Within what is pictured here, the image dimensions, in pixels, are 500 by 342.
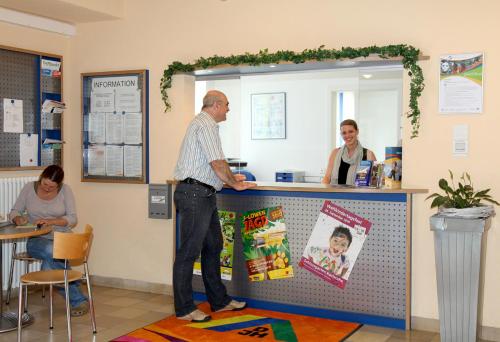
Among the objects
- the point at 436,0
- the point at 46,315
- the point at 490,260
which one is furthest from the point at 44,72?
the point at 490,260

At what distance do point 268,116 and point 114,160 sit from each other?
3.07 m

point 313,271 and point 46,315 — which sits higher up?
point 313,271

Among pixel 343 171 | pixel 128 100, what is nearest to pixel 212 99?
pixel 128 100

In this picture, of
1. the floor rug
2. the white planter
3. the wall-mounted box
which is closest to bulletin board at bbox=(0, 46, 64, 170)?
the wall-mounted box

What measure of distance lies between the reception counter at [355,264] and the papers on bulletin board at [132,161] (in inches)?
40.1

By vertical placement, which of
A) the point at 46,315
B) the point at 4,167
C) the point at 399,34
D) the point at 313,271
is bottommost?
the point at 46,315

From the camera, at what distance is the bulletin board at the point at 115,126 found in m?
5.80

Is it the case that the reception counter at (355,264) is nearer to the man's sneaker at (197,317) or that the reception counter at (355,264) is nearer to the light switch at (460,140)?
the light switch at (460,140)

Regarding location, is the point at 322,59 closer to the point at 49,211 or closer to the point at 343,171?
the point at 343,171

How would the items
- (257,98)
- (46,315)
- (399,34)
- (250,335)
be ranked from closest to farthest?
(250,335)
(399,34)
(46,315)
(257,98)

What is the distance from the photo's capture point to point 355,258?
4.76 metres

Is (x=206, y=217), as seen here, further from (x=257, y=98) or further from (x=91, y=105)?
(x=257, y=98)

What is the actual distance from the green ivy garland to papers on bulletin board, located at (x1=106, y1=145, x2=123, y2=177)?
720 mm

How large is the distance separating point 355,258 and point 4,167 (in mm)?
3204
